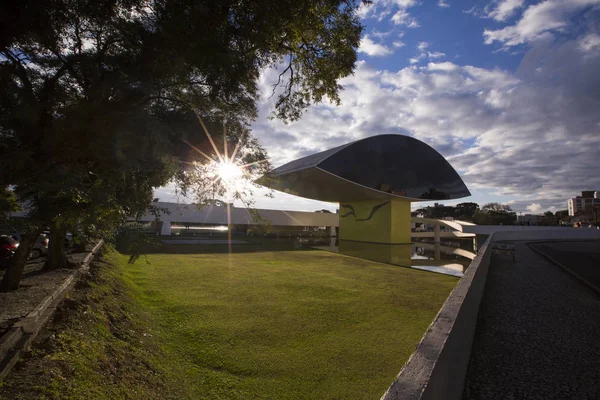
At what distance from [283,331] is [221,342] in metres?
0.94

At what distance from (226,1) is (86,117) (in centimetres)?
218

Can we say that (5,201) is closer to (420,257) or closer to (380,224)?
(420,257)

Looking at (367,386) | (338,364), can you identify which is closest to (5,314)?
(338,364)

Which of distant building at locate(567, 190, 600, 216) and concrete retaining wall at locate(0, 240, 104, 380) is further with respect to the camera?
distant building at locate(567, 190, 600, 216)

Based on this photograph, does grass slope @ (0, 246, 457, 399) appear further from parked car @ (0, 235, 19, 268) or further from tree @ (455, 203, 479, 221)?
tree @ (455, 203, 479, 221)

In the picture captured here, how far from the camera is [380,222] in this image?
30750 millimetres

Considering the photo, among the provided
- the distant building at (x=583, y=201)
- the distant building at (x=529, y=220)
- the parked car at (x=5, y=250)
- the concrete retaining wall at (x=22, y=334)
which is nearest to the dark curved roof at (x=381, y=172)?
the parked car at (x=5, y=250)

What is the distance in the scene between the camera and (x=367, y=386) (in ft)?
10.6

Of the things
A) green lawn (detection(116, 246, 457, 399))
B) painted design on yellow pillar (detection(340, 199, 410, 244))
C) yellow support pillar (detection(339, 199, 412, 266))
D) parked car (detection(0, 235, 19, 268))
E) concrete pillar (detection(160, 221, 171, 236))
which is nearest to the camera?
green lawn (detection(116, 246, 457, 399))

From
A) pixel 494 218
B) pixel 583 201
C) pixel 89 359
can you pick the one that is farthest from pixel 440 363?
pixel 583 201

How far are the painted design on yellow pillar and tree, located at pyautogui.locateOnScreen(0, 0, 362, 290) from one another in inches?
1033

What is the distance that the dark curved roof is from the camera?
2659 centimetres

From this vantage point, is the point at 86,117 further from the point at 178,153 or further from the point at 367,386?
the point at 367,386

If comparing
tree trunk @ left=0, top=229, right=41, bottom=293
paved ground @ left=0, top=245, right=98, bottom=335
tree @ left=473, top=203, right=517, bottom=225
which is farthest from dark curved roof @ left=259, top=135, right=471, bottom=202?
tree @ left=473, top=203, right=517, bottom=225
